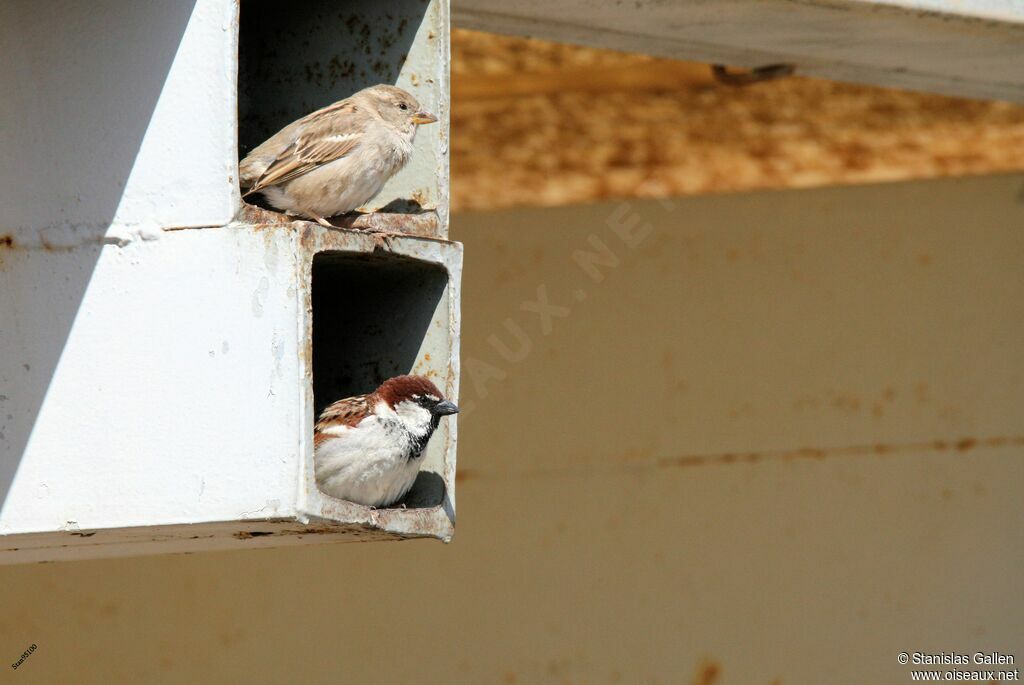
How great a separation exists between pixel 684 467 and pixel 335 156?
174 centimetres

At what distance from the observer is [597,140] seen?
4945 millimetres

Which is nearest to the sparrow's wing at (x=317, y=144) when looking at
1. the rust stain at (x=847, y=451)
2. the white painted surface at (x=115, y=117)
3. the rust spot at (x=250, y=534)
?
the white painted surface at (x=115, y=117)

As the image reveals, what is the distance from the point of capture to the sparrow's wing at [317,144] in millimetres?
3043

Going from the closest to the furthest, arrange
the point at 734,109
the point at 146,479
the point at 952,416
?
the point at 146,479 < the point at 952,416 < the point at 734,109

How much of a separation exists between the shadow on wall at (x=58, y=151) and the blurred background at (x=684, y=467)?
6.15 feet

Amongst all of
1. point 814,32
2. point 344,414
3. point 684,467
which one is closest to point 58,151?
point 344,414

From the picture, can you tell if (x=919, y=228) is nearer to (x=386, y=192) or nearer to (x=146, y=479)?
(x=386, y=192)

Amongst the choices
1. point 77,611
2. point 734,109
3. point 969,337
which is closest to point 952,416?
point 969,337

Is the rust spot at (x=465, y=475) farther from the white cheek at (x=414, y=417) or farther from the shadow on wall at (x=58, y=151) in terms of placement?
the shadow on wall at (x=58, y=151)

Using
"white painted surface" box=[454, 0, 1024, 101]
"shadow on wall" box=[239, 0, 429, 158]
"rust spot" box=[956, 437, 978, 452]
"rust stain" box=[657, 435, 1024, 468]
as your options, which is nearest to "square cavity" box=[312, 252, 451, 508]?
"shadow on wall" box=[239, 0, 429, 158]

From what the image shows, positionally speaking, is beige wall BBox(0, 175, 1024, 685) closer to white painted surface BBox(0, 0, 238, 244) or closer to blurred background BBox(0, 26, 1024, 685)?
blurred background BBox(0, 26, 1024, 685)

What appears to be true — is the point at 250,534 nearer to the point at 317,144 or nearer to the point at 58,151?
the point at 58,151

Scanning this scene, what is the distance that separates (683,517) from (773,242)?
0.89 m

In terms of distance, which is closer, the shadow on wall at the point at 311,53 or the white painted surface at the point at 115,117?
the white painted surface at the point at 115,117
